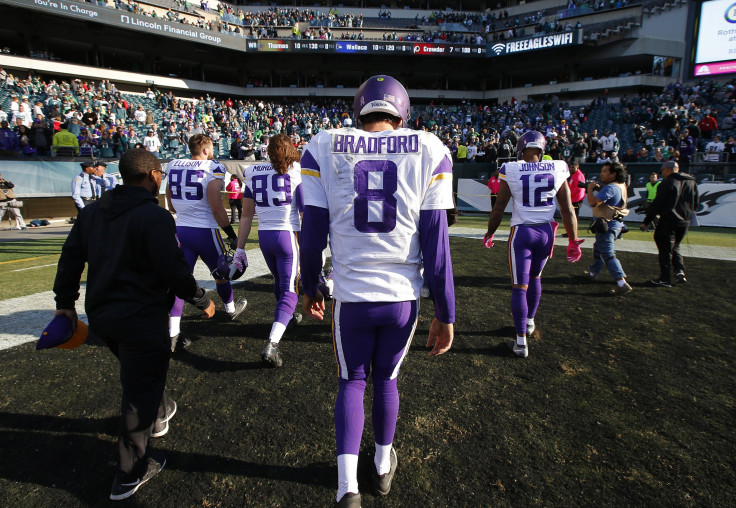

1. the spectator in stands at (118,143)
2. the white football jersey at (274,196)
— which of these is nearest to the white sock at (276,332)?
the white football jersey at (274,196)

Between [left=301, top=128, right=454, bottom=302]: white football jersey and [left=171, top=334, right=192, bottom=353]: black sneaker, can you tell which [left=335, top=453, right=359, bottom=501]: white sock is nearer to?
[left=301, top=128, right=454, bottom=302]: white football jersey

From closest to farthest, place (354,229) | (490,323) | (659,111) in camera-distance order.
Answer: (354,229) < (490,323) < (659,111)

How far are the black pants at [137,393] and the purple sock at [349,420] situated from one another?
113cm

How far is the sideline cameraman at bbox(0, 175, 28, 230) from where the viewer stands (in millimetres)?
13203

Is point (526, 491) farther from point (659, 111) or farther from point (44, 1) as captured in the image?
point (44, 1)

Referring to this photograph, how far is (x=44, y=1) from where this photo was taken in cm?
2908

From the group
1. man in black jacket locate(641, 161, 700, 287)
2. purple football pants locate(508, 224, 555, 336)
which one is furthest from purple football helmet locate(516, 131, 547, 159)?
man in black jacket locate(641, 161, 700, 287)

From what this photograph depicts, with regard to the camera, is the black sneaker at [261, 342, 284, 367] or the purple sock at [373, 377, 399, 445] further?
the black sneaker at [261, 342, 284, 367]

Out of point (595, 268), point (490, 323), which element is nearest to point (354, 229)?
point (490, 323)

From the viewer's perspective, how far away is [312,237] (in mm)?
2139

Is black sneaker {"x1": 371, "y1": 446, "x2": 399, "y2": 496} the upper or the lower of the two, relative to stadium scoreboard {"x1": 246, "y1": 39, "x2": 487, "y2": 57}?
lower

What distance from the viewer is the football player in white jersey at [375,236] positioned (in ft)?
6.81

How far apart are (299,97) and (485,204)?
106 feet

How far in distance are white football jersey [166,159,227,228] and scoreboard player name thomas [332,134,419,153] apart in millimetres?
2789
